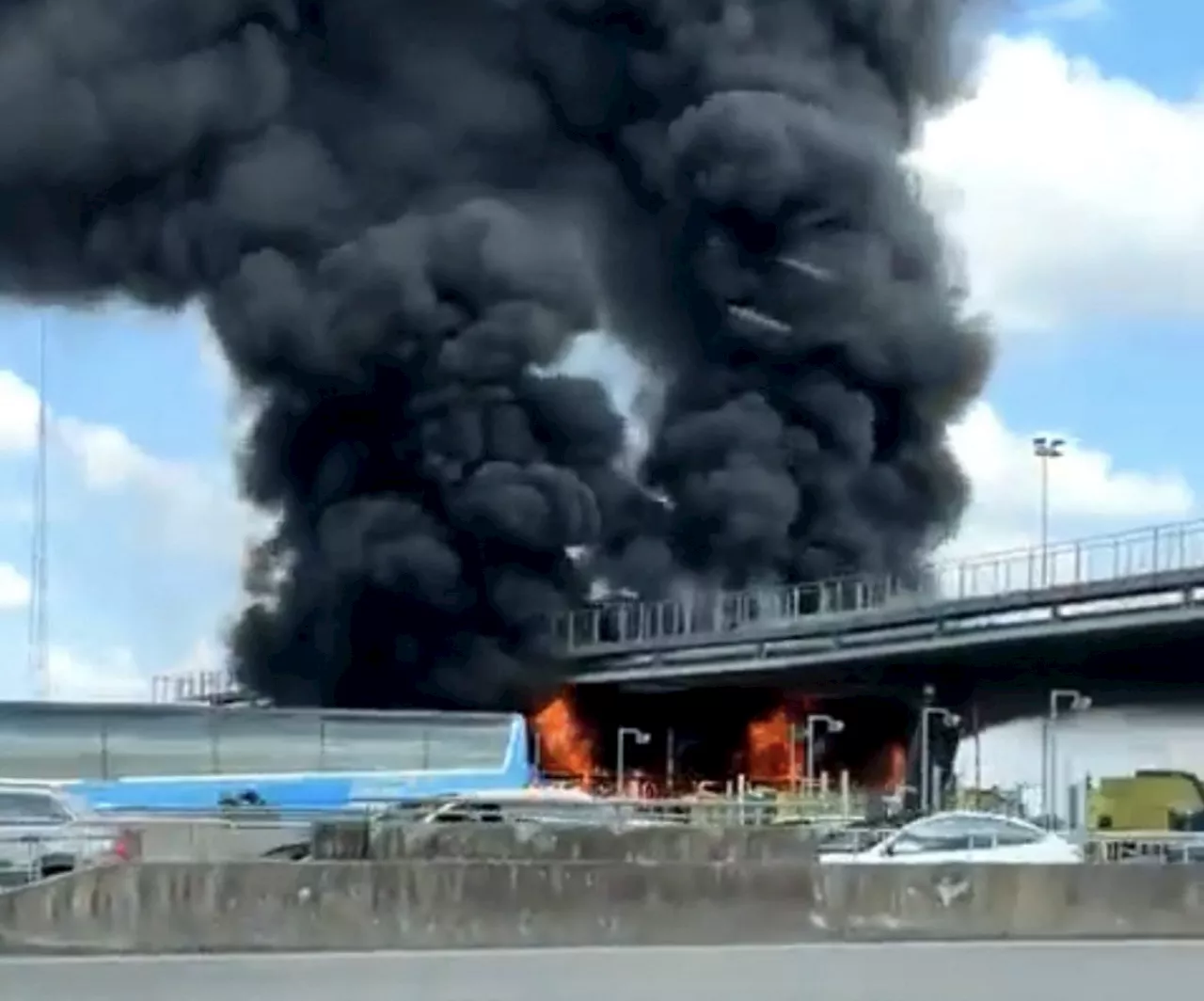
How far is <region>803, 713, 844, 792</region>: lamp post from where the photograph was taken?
7519cm

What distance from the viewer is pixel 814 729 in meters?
75.5

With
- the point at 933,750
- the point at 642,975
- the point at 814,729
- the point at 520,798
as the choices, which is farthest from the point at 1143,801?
the point at 642,975

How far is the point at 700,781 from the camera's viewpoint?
75250mm

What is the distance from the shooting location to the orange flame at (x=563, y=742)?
238ft

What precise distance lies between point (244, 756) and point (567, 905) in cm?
2663

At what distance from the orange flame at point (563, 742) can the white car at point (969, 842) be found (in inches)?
1506

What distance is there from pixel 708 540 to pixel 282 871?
50.9m

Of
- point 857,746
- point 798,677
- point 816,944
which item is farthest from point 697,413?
point 816,944

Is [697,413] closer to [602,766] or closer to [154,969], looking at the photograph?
A: [602,766]

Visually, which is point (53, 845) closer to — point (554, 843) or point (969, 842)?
point (554, 843)

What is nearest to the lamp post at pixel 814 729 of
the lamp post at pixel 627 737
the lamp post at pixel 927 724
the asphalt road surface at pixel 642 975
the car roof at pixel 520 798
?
the lamp post at pixel 627 737

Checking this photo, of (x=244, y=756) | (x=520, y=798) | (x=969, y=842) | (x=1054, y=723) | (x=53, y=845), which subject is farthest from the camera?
(x=1054, y=723)

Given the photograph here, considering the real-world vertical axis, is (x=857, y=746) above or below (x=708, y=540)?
below

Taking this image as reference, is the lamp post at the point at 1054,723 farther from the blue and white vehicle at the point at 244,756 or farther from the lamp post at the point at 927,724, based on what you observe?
the blue and white vehicle at the point at 244,756
